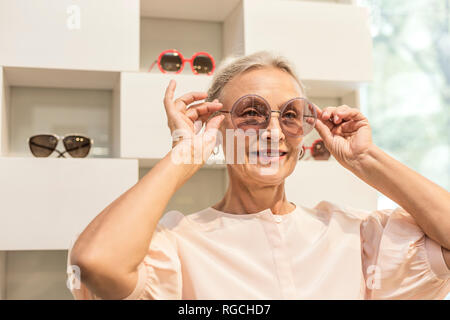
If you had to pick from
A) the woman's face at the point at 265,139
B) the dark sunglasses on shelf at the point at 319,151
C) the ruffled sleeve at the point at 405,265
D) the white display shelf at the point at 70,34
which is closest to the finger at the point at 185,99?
the woman's face at the point at 265,139

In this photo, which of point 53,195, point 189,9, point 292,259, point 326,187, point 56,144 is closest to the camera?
point 292,259

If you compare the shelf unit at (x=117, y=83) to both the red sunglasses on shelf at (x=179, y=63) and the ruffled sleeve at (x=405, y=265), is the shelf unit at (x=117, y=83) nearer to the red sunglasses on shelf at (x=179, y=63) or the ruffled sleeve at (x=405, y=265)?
the red sunglasses on shelf at (x=179, y=63)

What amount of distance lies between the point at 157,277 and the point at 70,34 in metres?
1.31

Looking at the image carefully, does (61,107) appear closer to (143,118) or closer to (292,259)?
(143,118)

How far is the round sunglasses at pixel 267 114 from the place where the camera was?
1208 millimetres

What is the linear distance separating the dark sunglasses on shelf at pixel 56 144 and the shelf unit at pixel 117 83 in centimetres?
7

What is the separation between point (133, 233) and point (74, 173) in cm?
107

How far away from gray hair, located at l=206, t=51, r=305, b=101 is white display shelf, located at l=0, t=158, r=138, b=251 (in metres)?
0.73

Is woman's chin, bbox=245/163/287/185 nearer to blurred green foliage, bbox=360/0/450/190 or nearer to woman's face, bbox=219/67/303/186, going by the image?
woman's face, bbox=219/67/303/186

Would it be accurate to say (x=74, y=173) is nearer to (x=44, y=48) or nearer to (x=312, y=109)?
(x=44, y=48)

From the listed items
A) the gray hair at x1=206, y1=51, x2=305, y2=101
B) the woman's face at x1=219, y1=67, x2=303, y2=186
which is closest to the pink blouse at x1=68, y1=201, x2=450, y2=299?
the woman's face at x1=219, y1=67, x2=303, y2=186

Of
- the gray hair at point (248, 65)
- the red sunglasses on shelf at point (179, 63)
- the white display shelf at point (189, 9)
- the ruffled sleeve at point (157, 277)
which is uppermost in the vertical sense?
the white display shelf at point (189, 9)

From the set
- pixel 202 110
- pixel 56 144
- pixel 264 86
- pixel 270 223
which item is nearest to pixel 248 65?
pixel 264 86

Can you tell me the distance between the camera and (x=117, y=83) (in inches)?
82.9
